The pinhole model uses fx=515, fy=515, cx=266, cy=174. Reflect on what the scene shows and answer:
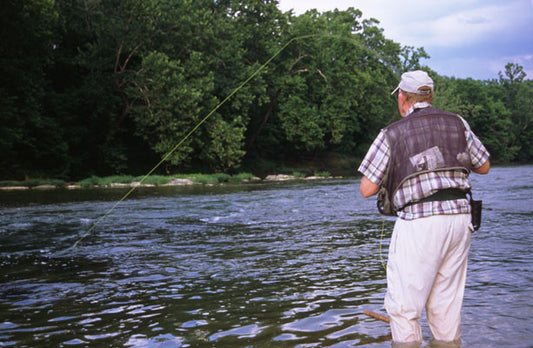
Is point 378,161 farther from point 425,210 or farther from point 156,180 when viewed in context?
point 156,180

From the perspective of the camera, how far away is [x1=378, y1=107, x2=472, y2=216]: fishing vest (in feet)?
10.5

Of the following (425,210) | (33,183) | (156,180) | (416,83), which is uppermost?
(416,83)

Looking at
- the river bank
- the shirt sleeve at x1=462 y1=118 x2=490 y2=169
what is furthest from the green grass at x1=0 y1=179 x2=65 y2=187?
the shirt sleeve at x1=462 y1=118 x2=490 y2=169

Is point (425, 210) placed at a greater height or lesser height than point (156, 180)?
greater

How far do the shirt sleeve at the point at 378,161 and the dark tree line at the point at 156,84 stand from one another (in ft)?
69.5

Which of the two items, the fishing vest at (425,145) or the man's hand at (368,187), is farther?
the man's hand at (368,187)

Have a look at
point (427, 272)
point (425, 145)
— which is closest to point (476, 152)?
point (425, 145)

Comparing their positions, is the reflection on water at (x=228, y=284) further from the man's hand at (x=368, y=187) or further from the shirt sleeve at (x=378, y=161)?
the shirt sleeve at (x=378, y=161)

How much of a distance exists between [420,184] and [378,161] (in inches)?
11.8

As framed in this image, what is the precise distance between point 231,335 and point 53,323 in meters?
1.70

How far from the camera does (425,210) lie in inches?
124

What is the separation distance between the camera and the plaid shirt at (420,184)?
315 cm

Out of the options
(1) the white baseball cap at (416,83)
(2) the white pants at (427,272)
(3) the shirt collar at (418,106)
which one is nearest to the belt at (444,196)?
(2) the white pants at (427,272)

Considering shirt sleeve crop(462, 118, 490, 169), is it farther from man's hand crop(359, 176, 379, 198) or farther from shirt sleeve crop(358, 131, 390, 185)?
man's hand crop(359, 176, 379, 198)
